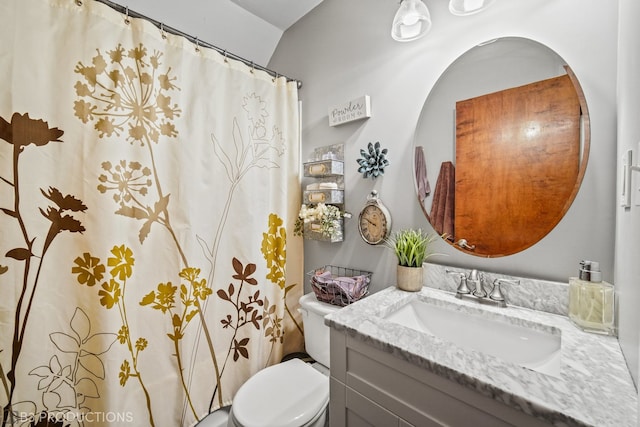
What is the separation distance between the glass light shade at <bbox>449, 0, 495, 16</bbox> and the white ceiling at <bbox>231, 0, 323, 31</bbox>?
996 millimetres

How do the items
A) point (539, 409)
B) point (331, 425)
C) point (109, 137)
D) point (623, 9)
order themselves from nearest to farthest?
point (539, 409)
point (623, 9)
point (331, 425)
point (109, 137)

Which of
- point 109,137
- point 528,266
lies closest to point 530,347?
point 528,266

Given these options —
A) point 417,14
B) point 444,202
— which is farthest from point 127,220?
point 417,14

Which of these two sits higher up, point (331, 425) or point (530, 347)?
point (530, 347)

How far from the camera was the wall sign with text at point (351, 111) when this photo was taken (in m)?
1.33

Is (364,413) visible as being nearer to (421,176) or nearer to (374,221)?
(374,221)

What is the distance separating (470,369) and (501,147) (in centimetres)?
79

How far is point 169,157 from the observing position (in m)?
1.21

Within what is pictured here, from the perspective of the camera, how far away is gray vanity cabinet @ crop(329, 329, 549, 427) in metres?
0.53

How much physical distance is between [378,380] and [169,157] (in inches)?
48.8

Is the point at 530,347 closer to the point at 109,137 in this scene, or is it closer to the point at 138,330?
the point at 138,330

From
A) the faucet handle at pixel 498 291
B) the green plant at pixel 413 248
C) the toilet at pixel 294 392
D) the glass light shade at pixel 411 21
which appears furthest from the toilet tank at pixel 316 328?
the glass light shade at pixel 411 21

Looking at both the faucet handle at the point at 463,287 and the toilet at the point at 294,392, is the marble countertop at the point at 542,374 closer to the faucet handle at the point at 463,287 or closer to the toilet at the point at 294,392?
the faucet handle at the point at 463,287

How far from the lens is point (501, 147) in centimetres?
95
